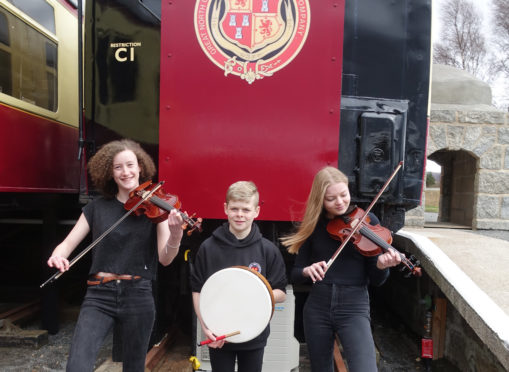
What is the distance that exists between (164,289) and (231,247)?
5.07 feet

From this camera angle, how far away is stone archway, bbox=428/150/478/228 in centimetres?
668

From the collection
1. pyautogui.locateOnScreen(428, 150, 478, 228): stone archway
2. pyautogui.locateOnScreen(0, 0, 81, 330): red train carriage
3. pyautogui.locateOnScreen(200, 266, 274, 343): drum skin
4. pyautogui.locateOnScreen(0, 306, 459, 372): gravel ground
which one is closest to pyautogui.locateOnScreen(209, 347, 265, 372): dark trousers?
pyautogui.locateOnScreen(200, 266, 274, 343): drum skin

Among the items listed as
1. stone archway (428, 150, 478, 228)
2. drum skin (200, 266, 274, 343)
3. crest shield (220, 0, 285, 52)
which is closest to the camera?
drum skin (200, 266, 274, 343)

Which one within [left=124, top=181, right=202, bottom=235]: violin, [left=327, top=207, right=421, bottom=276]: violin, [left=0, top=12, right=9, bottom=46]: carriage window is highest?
[left=0, top=12, right=9, bottom=46]: carriage window

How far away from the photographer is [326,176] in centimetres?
214

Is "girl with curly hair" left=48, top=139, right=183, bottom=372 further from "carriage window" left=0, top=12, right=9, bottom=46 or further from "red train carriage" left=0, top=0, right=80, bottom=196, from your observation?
"carriage window" left=0, top=12, right=9, bottom=46

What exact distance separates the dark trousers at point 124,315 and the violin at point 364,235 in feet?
3.47

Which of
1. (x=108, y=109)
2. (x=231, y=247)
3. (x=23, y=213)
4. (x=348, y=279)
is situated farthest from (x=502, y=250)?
(x=23, y=213)

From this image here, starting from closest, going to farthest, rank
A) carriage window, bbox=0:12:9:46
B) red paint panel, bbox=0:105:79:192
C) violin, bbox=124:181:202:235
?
violin, bbox=124:181:202:235, red paint panel, bbox=0:105:79:192, carriage window, bbox=0:12:9:46

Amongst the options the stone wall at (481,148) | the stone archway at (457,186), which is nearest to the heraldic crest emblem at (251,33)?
the stone wall at (481,148)

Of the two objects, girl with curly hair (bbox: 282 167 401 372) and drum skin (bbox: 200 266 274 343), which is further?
girl with curly hair (bbox: 282 167 401 372)

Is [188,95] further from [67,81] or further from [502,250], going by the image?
[502,250]

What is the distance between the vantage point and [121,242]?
2.05 meters

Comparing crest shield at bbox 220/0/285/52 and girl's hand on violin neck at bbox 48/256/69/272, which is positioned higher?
crest shield at bbox 220/0/285/52
